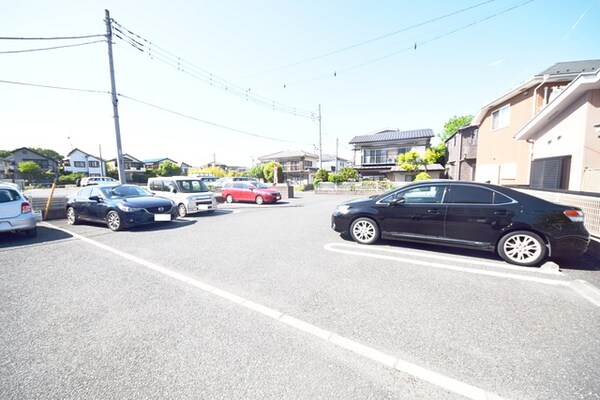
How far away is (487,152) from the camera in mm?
15141

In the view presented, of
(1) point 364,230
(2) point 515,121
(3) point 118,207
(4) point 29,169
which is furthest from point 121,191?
(4) point 29,169

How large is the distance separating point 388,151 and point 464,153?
908 cm

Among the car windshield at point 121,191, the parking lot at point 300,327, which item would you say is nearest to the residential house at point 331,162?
the car windshield at point 121,191

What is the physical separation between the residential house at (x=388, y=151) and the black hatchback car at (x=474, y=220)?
22.5m

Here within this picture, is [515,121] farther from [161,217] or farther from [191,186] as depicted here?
[161,217]

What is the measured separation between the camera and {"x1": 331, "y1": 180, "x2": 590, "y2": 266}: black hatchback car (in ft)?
12.6

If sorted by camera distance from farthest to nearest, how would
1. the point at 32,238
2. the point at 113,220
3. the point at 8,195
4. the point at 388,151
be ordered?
the point at 388,151, the point at 113,220, the point at 32,238, the point at 8,195

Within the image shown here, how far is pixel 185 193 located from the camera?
9.48 meters

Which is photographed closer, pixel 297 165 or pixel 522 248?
pixel 522 248

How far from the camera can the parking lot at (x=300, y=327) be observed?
177cm

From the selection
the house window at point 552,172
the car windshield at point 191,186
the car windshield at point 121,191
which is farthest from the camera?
the car windshield at point 191,186

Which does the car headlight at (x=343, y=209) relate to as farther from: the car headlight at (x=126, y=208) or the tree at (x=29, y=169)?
the tree at (x=29, y=169)

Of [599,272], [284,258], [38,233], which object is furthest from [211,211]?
[599,272]

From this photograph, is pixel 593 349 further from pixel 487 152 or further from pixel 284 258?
pixel 487 152
